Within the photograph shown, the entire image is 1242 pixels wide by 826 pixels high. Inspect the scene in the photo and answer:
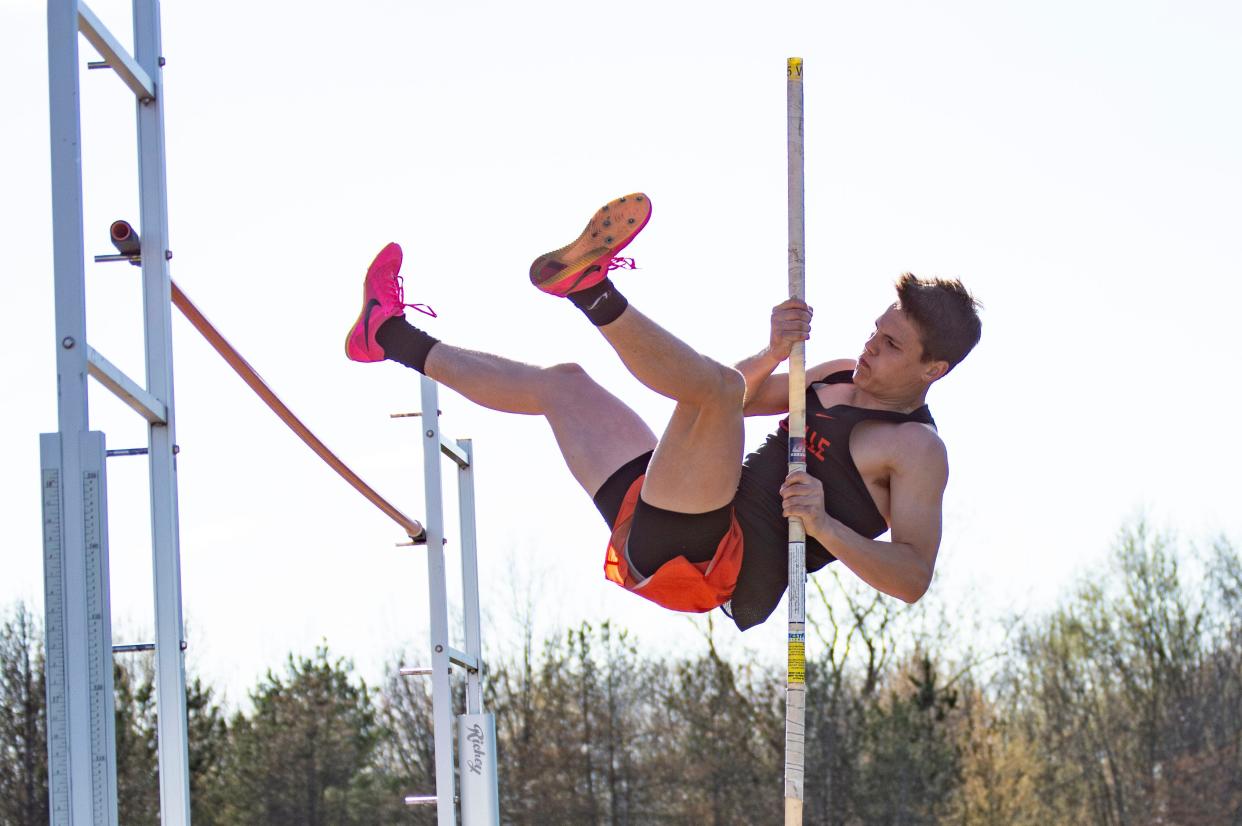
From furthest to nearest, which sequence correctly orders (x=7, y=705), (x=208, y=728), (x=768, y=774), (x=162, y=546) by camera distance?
(x=768, y=774), (x=208, y=728), (x=7, y=705), (x=162, y=546)

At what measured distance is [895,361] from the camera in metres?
3.85

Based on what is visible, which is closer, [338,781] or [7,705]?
[7,705]

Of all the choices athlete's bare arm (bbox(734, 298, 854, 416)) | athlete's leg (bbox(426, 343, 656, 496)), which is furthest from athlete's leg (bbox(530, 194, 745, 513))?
athlete's leg (bbox(426, 343, 656, 496))

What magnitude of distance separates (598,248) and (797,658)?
1.09m

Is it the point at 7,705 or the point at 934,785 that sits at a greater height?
the point at 7,705

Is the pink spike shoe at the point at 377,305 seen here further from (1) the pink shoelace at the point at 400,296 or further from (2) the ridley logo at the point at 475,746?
(2) the ridley logo at the point at 475,746

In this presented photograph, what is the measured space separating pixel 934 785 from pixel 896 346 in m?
20.0

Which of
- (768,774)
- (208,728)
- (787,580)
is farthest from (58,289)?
(768,774)

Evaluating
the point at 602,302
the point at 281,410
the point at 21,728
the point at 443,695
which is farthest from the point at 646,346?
the point at 21,728

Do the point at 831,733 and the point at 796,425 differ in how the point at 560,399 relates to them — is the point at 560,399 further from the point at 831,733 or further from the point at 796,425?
the point at 831,733

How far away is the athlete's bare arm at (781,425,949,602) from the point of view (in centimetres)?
357

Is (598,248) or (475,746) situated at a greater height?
(598,248)

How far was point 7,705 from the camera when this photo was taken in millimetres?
17234

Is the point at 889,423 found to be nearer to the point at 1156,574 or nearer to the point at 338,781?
the point at 338,781
